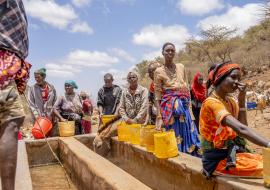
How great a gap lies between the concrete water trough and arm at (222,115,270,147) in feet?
1.09

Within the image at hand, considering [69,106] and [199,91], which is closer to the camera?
[199,91]

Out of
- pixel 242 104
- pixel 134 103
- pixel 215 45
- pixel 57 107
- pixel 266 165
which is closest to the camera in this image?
pixel 266 165

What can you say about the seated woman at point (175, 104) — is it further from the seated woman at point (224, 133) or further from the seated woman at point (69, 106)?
the seated woman at point (69, 106)

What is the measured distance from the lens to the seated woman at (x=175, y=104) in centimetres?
483

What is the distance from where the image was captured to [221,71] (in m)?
3.01

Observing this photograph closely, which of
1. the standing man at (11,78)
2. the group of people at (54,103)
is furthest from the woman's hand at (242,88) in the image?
the group of people at (54,103)

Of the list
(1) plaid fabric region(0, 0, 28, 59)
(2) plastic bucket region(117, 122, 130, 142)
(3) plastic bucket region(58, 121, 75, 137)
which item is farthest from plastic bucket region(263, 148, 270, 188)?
(3) plastic bucket region(58, 121, 75, 137)

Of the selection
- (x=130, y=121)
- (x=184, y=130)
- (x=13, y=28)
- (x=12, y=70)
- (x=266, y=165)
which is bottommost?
(x=266, y=165)

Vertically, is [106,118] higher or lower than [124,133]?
higher

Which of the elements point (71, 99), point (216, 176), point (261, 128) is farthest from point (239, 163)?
point (261, 128)

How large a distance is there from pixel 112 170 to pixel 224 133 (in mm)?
1165

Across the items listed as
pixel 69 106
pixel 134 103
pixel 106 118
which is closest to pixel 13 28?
pixel 134 103

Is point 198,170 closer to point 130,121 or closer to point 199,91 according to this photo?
point 130,121

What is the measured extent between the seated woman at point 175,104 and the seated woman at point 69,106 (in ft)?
10.6
